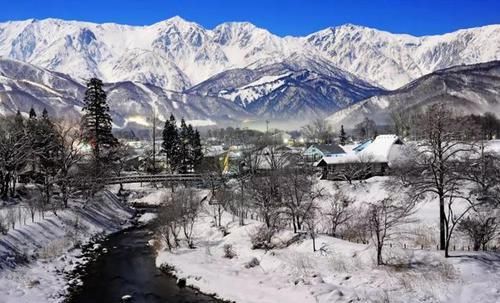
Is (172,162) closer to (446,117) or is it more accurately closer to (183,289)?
(183,289)

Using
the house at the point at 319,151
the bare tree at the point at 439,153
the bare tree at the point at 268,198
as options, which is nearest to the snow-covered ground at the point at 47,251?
the bare tree at the point at 268,198

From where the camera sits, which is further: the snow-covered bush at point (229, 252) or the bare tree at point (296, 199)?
the bare tree at point (296, 199)

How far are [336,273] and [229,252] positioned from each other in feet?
35.1

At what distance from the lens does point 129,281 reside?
116 ft

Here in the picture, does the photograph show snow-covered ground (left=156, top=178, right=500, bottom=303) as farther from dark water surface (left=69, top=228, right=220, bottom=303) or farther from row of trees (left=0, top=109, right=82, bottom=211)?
row of trees (left=0, top=109, right=82, bottom=211)

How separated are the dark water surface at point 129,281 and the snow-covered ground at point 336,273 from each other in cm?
130

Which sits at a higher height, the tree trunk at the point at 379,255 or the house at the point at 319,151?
the house at the point at 319,151

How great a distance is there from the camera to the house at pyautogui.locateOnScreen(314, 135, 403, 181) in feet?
239

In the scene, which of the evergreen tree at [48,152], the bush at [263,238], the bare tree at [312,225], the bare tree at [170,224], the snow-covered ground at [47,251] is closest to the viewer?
the snow-covered ground at [47,251]

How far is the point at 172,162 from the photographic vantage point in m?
95.9

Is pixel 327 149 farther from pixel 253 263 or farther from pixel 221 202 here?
pixel 253 263

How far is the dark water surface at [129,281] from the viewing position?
103 feet

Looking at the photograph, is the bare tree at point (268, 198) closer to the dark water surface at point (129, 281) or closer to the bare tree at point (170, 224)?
the bare tree at point (170, 224)

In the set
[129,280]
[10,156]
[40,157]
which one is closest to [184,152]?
[40,157]
